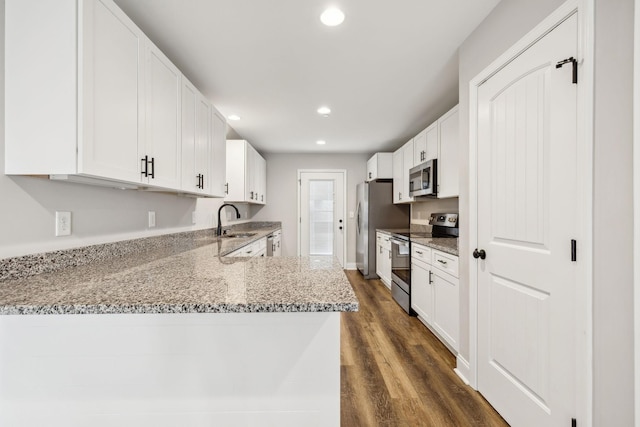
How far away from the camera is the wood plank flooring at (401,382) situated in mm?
1600

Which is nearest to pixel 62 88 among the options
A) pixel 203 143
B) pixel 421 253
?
pixel 203 143

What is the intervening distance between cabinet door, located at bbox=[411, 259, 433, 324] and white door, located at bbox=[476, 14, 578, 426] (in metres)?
0.90

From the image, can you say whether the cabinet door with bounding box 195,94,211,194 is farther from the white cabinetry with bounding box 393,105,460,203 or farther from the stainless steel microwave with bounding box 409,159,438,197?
the stainless steel microwave with bounding box 409,159,438,197

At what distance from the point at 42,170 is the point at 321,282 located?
1198 mm

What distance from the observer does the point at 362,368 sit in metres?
2.08

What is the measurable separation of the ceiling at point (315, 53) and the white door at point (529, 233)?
0.58 metres

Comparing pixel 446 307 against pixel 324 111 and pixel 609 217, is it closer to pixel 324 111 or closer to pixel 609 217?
pixel 609 217

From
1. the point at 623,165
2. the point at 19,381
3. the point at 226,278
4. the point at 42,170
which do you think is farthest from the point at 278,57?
the point at 19,381

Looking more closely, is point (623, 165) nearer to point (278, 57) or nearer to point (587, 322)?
point (587, 322)

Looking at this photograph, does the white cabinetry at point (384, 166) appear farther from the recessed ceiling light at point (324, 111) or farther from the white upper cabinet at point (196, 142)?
the white upper cabinet at point (196, 142)

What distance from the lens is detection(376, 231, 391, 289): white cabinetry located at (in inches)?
163

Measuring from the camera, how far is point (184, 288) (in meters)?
0.95

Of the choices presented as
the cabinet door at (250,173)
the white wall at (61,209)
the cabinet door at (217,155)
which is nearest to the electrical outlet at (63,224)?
the white wall at (61,209)

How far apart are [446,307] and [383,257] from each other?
2.07m
